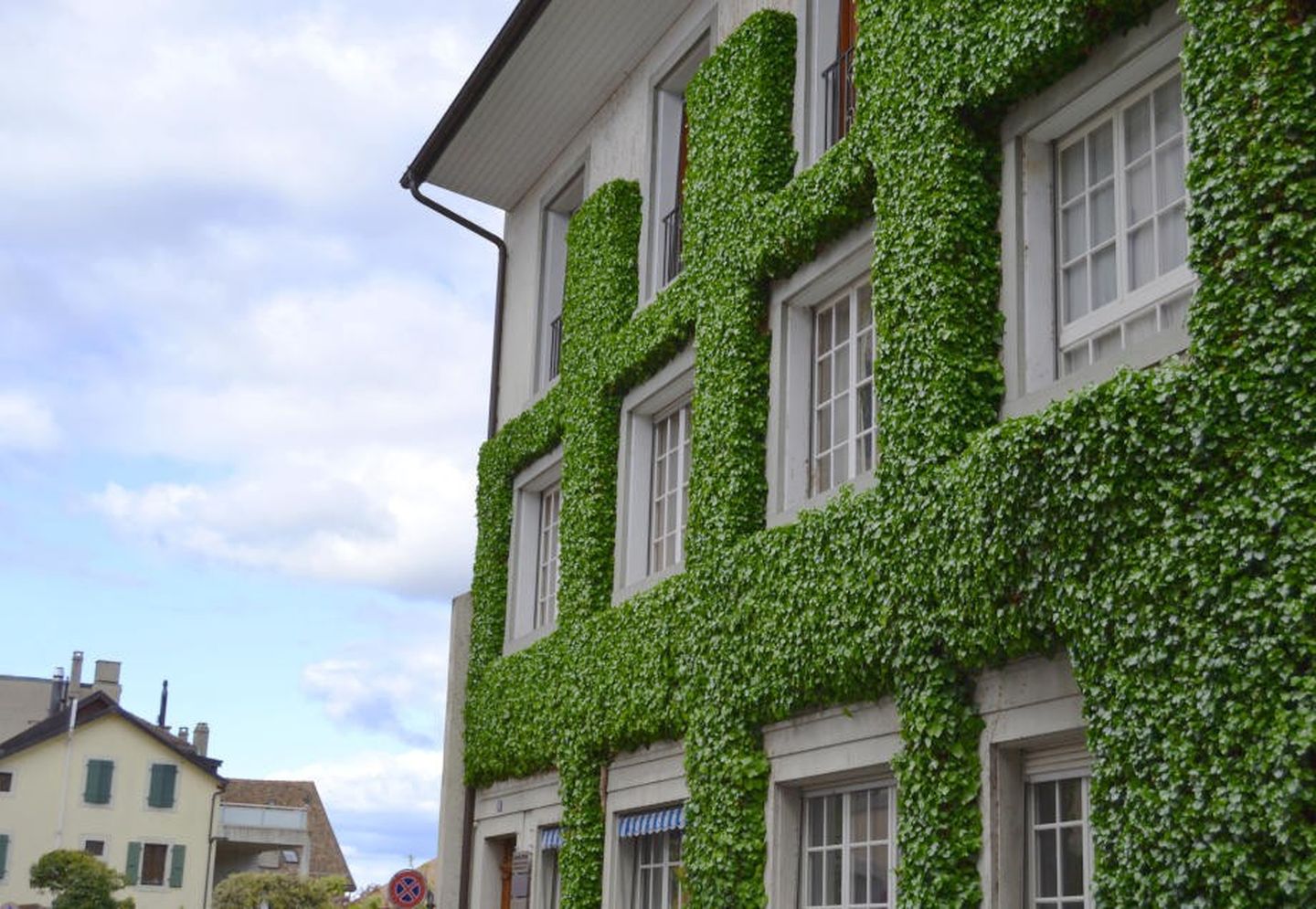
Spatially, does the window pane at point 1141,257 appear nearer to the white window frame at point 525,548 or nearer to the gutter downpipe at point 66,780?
the white window frame at point 525,548

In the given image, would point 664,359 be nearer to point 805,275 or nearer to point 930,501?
point 805,275

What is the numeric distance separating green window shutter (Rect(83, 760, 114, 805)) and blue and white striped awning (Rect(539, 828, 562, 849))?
144 ft

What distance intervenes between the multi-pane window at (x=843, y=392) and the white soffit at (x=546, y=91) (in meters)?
4.77

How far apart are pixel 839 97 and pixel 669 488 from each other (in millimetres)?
4084

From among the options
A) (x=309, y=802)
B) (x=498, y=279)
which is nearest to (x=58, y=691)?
(x=309, y=802)

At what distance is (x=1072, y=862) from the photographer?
9.30 m

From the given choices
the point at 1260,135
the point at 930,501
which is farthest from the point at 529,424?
the point at 1260,135

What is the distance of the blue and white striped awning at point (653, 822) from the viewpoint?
44.6 feet

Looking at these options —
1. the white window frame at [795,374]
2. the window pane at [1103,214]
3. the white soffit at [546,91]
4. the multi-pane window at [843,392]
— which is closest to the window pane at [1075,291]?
the window pane at [1103,214]

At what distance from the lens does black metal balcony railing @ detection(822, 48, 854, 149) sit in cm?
1314

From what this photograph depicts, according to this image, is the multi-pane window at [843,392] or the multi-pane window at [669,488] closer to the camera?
the multi-pane window at [843,392]

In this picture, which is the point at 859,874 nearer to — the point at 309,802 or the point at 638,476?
the point at 638,476

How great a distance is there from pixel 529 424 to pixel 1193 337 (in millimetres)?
10967

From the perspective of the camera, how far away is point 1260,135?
8.09 metres
